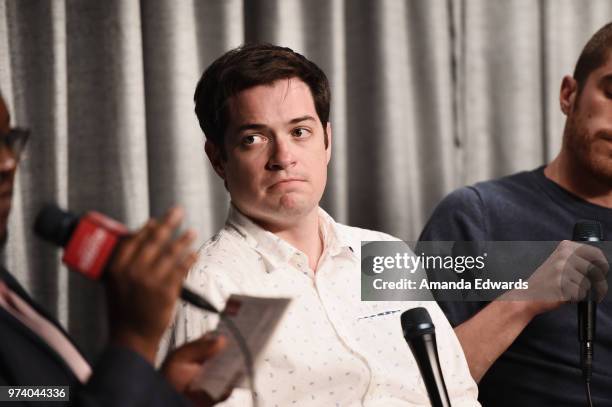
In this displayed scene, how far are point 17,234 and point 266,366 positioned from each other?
75cm

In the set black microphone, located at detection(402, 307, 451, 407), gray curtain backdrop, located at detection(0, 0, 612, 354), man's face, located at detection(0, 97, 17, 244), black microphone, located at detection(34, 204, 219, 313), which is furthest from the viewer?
gray curtain backdrop, located at detection(0, 0, 612, 354)

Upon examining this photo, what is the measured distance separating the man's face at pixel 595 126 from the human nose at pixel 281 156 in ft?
2.77

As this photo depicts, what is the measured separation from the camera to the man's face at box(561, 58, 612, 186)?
1854 mm

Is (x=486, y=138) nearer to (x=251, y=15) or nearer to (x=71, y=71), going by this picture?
(x=251, y=15)

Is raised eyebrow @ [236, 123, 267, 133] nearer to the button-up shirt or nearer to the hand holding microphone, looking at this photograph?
the button-up shirt

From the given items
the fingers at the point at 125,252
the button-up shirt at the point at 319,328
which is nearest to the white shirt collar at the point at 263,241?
the button-up shirt at the point at 319,328

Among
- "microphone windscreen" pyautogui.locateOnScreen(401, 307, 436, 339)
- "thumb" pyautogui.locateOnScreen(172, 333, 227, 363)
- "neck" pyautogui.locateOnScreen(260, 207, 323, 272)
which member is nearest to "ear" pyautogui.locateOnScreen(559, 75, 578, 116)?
"neck" pyautogui.locateOnScreen(260, 207, 323, 272)

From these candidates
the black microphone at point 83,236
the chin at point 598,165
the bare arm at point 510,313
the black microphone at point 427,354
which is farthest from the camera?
the chin at point 598,165

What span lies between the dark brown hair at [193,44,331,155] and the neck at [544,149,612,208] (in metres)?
0.74

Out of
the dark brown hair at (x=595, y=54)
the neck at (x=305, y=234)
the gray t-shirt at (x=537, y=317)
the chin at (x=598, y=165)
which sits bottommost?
the gray t-shirt at (x=537, y=317)

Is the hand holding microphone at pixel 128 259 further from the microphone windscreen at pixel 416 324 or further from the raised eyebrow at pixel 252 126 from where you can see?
the raised eyebrow at pixel 252 126

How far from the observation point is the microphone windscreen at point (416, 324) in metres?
1.08

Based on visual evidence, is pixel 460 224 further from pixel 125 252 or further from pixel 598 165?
pixel 125 252

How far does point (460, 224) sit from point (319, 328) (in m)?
0.62
